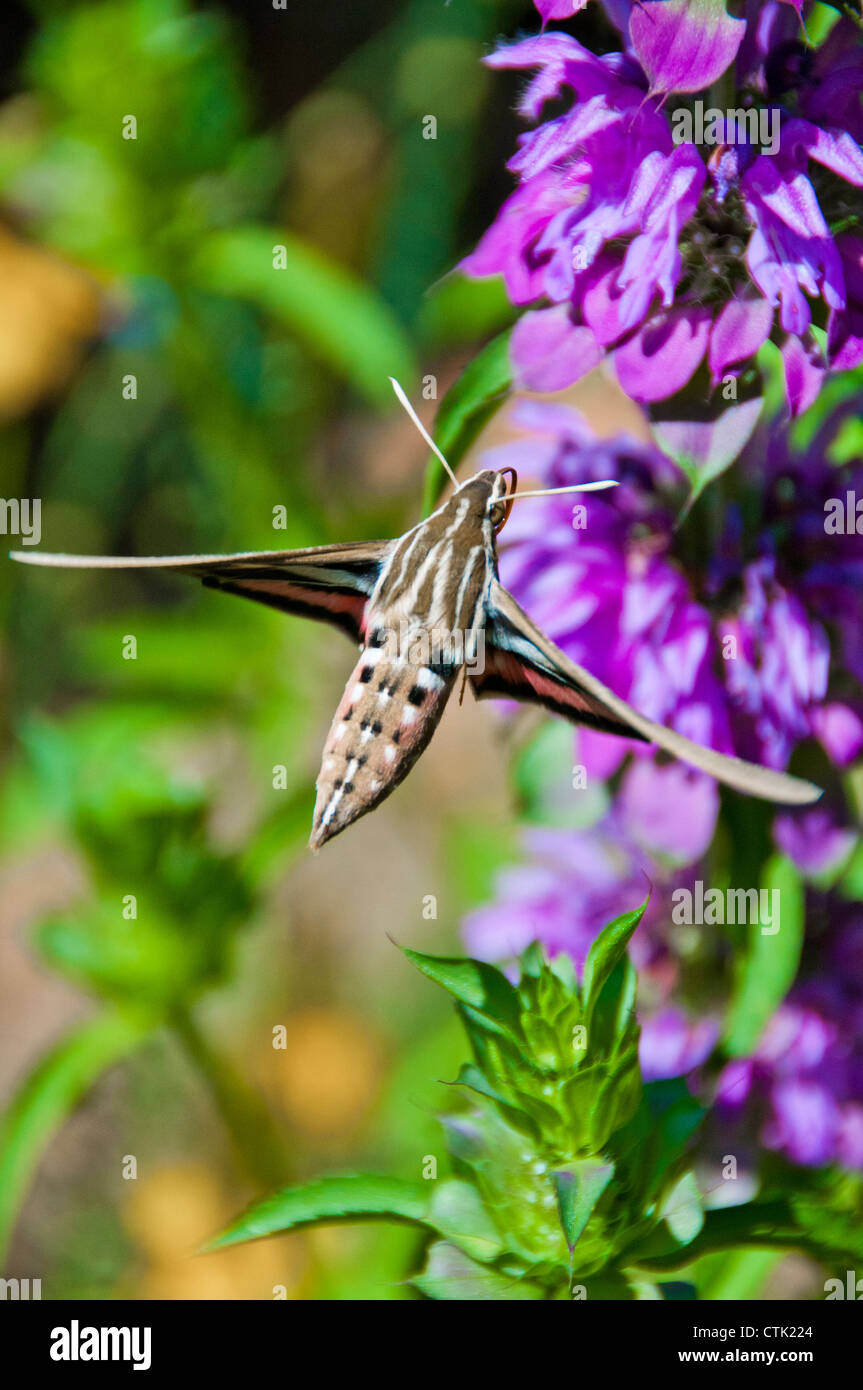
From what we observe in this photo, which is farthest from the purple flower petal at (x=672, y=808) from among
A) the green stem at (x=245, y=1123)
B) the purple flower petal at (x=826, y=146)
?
the green stem at (x=245, y=1123)

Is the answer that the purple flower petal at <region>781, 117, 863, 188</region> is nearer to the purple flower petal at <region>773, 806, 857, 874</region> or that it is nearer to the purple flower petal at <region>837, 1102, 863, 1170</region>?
the purple flower petal at <region>773, 806, 857, 874</region>

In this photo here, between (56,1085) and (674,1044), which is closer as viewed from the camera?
(674,1044)

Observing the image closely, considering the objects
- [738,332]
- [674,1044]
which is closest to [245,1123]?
[674,1044]

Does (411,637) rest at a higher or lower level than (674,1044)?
higher

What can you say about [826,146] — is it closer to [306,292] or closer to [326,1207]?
[326,1207]

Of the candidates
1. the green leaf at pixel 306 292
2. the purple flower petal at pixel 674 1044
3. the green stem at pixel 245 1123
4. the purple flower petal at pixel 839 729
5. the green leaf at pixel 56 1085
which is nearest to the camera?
the purple flower petal at pixel 839 729

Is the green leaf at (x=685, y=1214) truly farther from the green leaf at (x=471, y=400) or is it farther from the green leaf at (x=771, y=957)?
the green leaf at (x=471, y=400)
